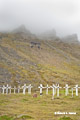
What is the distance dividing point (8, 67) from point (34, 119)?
113 m

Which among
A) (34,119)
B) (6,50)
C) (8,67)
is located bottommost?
(34,119)

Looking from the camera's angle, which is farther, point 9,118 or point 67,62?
point 67,62

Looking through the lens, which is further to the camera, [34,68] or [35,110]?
[34,68]

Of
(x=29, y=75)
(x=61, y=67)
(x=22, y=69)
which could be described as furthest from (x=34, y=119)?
(x=61, y=67)

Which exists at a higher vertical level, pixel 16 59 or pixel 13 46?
pixel 13 46

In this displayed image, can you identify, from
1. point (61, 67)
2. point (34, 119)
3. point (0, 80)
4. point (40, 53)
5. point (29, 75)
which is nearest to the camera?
point (34, 119)

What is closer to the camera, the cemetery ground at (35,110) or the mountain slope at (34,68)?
the cemetery ground at (35,110)

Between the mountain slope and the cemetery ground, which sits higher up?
the mountain slope

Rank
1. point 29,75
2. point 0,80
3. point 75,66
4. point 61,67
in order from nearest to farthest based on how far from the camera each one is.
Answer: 1. point 0,80
2. point 29,75
3. point 61,67
4. point 75,66

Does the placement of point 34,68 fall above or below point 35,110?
above

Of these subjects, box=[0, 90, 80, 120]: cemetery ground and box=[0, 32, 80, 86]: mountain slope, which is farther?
box=[0, 32, 80, 86]: mountain slope

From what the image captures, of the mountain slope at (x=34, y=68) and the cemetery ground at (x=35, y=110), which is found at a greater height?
the mountain slope at (x=34, y=68)

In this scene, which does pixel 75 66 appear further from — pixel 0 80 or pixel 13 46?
pixel 0 80

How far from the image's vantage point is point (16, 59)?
153 metres
